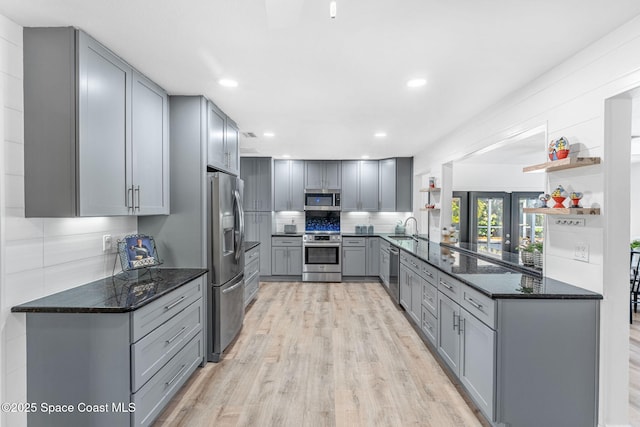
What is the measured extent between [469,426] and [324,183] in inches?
189

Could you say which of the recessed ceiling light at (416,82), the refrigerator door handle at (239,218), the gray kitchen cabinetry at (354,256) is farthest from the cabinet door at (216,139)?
the gray kitchen cabinetry at (354,256)

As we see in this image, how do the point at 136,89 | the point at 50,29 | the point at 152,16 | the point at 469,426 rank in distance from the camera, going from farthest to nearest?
1. the point at 136,89
2. the point at 469,426
3. the point at 50,29
4. the point at 152,16

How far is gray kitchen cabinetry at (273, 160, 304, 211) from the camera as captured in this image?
629 cm

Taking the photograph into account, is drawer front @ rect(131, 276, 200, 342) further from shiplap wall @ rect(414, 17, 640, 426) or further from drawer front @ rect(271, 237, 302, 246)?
drawer front @ rect(271, 237, 302, 246)

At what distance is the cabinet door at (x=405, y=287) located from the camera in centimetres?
392

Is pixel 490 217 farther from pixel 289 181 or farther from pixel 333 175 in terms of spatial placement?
pixel 289 181

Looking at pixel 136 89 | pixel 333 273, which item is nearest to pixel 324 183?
pixel 333 273

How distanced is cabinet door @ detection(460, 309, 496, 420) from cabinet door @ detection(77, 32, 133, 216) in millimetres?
2607

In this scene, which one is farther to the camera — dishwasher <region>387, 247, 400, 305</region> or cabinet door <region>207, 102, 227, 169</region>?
dishwasher <region>387, 247, 400, 305</region>

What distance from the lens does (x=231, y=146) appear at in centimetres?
356

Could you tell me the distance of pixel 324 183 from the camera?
247 inches

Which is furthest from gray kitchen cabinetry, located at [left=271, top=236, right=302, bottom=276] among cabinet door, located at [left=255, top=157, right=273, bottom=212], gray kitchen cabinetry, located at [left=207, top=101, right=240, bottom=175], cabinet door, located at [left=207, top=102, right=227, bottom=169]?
cabinet door, located at [left=207, top=102, right=227, bottom=169]

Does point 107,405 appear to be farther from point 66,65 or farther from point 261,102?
point 261,102

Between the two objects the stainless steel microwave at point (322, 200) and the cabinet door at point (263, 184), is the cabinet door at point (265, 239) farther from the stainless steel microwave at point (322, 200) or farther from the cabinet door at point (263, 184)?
the stainless steel microwave at point (322, 200)
